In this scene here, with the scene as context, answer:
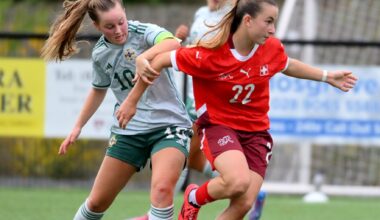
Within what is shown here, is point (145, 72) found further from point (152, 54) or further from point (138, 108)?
point (138, 108)

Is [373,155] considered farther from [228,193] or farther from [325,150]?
[228,193]

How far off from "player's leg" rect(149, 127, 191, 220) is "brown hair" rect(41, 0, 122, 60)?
791mm

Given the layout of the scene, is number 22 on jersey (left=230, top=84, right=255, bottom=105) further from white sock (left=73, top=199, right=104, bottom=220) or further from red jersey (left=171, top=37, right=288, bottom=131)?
white sock (left=73, top=199, right=104, bottom=220)

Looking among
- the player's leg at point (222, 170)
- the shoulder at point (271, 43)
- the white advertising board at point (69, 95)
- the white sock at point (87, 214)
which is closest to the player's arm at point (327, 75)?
the shoulder at point (271, 43)

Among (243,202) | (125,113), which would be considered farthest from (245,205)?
(125,113)

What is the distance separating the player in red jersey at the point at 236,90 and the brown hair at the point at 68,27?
581 mm

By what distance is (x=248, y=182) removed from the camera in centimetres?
625

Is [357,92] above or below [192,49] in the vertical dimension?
below

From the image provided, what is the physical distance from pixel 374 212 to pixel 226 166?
3.70 metres

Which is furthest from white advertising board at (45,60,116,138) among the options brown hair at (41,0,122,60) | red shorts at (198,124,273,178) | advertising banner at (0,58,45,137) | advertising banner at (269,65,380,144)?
red shorts at (198,124,273,178)

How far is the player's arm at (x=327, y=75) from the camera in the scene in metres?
6.55

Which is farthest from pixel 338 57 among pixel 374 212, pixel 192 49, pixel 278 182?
pixel 192 49

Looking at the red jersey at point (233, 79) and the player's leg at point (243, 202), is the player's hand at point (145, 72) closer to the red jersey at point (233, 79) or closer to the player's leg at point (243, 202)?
the red jersey at point (233, 79)

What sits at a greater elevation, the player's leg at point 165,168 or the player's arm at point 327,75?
the player's arm at point 327,75
